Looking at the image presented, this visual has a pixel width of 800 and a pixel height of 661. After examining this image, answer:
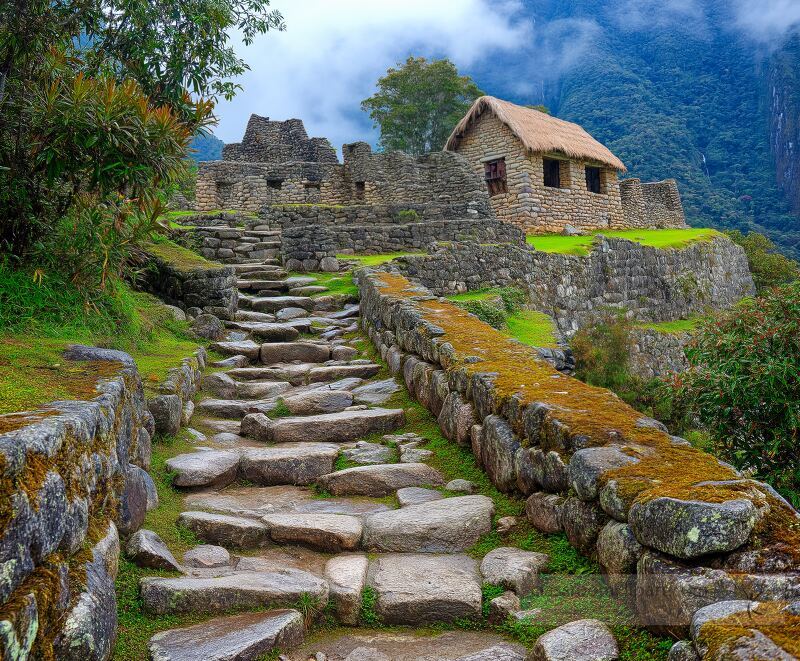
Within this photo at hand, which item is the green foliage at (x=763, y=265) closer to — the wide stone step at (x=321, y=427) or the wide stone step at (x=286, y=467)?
the wide stone step at (x=321, y=427)

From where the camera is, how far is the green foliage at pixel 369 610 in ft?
10.5

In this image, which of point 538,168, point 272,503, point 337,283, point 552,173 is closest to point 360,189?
point 538,168

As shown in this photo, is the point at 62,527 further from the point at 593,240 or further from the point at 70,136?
the point at 593,240

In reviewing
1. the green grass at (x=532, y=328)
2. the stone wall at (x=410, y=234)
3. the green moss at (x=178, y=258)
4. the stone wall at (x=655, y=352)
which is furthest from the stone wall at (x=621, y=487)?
the stone wall at (x=655, y=352)

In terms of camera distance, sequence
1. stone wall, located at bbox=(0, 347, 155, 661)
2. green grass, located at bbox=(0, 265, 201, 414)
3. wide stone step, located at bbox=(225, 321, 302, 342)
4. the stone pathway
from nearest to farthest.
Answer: stone wall, located at bbox=(0, 347, 155, 661), the stone pathway, green grass, located at bbox=(0, 265, 201, 414), wide stone step, located at bbox=(225, 321, 302, 342)

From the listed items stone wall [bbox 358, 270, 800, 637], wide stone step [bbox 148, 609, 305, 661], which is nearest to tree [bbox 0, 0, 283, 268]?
stone wall [bbox 358, 270, 800, 637]

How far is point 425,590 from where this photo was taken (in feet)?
10.8

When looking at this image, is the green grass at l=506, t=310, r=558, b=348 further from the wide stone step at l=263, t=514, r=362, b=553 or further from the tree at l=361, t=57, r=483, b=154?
the tree at l=361, t=57, r=483, b=154

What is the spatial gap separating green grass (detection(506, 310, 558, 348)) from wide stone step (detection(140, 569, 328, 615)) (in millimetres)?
7871

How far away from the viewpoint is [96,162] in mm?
5719

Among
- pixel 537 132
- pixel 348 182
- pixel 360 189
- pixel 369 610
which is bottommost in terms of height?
pixel 369 610

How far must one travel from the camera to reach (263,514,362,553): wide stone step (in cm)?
385

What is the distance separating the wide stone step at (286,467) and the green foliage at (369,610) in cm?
173

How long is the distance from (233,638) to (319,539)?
1070mm
